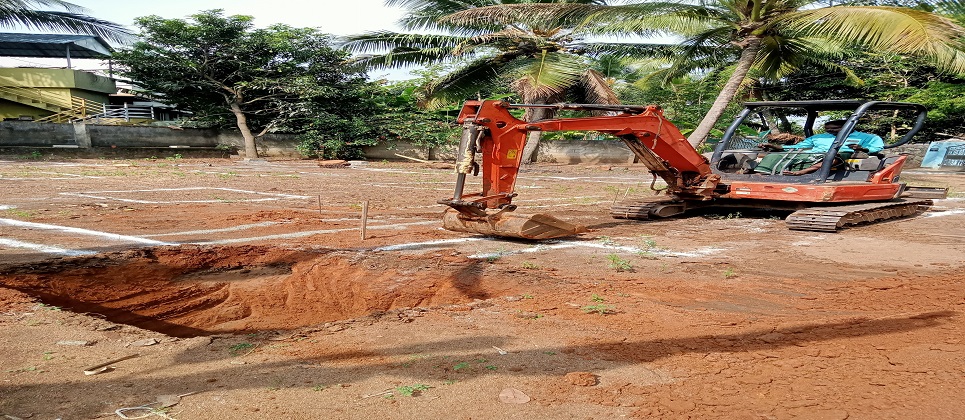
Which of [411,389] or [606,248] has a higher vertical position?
[411,389]

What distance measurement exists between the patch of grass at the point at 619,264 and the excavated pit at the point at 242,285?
1.21m

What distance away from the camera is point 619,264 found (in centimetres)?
688

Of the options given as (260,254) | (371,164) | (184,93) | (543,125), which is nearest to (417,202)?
(543,125)

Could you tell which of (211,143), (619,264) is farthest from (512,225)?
(211,143)

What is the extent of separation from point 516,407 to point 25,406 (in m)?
2.25

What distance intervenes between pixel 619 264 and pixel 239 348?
3935 millimetres

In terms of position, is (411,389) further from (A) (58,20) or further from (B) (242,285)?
(A) (58,20)

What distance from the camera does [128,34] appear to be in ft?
85.5

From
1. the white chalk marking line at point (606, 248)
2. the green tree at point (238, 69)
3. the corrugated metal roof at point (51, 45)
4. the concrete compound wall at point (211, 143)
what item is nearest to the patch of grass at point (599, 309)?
the white chalk marking line at point (606, 248)

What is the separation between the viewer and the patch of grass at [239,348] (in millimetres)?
4055

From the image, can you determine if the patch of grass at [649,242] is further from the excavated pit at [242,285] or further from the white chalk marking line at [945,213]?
the white chalk marking line at [945,213]

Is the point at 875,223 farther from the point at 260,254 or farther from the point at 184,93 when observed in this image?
the point at 184,93

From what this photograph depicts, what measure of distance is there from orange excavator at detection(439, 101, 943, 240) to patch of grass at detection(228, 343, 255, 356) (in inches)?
143

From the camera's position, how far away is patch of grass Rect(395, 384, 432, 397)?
3.40 meters
